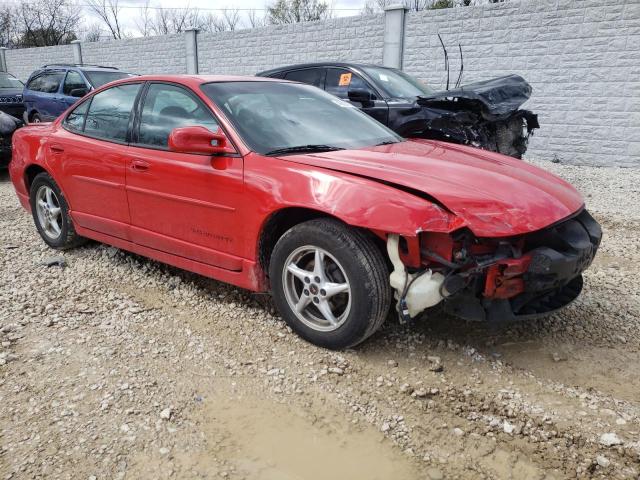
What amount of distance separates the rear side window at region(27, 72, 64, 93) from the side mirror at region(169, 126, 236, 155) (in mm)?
9560

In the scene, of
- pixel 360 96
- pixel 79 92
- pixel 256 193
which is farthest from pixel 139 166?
pixel 79 92

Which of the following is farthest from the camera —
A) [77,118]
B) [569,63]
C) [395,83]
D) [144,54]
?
[144,54]

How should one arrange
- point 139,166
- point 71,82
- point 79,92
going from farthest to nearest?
point 71,82, point 79,92, point 139,166

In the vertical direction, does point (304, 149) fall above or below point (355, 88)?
below

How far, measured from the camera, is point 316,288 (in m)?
2.95

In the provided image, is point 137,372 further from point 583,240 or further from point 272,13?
point 272,13

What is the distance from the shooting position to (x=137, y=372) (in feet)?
9.21

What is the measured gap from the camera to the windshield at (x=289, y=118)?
3266 mm

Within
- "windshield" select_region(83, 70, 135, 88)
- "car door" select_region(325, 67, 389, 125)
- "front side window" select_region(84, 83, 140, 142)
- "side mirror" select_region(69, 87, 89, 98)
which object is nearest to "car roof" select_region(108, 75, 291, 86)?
"front side window" select_region(84, 83, 140, 142)

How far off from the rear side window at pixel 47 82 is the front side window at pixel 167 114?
8.73 metres

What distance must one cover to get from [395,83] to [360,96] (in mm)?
1024

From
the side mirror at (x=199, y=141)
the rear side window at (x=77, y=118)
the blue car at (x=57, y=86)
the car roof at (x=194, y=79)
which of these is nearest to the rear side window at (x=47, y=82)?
the blue car at (x=57, y=86)

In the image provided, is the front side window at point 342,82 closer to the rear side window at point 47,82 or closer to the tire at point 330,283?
the tire at point 330,283

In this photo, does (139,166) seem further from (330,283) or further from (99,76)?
(99,76)
